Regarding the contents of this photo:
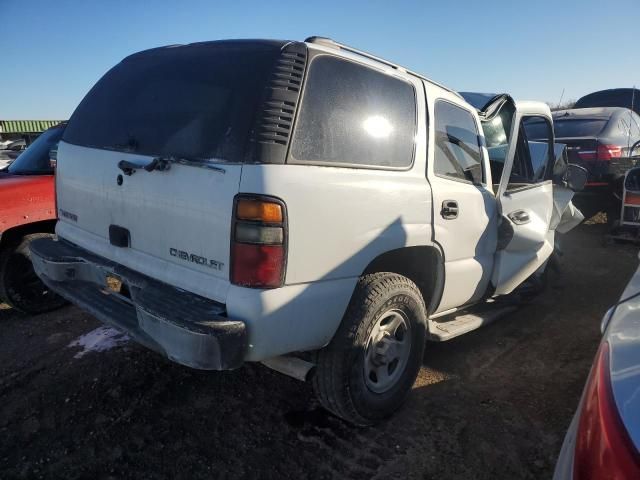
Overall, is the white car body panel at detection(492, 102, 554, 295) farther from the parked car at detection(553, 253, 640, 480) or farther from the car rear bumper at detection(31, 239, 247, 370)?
the car rear bumper at detection(31, 239, 247, 370)

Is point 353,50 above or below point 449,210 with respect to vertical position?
above

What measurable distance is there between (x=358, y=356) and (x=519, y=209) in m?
2.03

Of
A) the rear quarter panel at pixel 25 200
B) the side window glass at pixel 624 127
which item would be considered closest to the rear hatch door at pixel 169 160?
the rear quarter panel at pixel 25 200

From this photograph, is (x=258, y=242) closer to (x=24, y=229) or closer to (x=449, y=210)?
(x=449, y=210)

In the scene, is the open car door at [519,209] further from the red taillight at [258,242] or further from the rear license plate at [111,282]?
the rear license plate at [111,282]

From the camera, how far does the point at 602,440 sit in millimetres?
1184

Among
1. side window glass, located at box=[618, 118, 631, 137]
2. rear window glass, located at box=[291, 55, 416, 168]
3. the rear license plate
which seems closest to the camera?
rear window glass, located at box=[291, 55, 416, 168]

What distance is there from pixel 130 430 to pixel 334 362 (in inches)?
50.2

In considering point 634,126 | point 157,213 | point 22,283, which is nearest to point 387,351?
point 157,213

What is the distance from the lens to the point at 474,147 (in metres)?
3.57

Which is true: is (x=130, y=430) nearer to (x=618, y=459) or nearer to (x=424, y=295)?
(x=424, y=295)

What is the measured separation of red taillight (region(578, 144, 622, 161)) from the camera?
7.27 metres

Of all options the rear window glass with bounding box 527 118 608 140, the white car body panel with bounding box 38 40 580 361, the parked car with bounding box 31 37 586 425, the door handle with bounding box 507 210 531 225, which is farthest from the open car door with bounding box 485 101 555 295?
the rear window glass with bounding box 527 118 608 140

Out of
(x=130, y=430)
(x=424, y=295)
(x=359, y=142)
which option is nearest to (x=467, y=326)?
(x=424, y=295)
